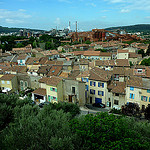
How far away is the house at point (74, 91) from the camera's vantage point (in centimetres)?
2969

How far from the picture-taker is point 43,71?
144ft

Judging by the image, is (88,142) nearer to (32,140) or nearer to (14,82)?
(32,140)

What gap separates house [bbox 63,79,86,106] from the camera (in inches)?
1169

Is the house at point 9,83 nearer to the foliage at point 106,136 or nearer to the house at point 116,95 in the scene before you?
the house at point 116,95

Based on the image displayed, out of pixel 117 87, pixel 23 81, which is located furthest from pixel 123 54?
pixel 23 81

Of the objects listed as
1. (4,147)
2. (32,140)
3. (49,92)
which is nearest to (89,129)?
(32,140)

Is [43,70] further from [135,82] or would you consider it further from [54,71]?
[135,82]

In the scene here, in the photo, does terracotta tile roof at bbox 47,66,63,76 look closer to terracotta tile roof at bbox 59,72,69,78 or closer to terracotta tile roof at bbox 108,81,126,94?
terracotta tile roof at bbox 59,72,69,78

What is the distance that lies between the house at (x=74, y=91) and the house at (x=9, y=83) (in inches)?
682

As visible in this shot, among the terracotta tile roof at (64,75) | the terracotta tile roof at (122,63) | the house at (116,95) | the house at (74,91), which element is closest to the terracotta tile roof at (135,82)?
the house at (116,95)

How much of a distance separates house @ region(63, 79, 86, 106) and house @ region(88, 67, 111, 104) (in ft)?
13.4

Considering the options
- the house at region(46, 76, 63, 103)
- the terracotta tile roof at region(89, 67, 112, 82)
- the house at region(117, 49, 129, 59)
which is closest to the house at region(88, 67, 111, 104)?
the terracotta tile roof at region(89, 67, 112, 82)

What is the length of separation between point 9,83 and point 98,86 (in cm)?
2432

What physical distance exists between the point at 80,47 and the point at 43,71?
66.5 meters
